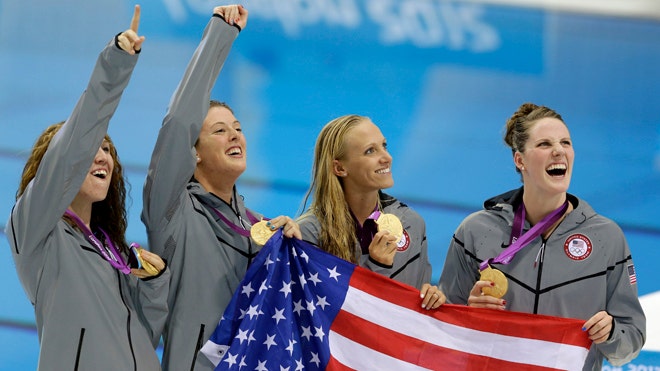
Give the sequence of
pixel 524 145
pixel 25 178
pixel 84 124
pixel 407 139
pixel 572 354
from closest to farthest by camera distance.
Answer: pixel 84 124 → pixel 25 178 → pixel 572 354 → pixel 524 145 → pixel 407 139

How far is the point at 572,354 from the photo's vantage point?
323cm

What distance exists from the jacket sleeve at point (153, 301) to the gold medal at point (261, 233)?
0.33m

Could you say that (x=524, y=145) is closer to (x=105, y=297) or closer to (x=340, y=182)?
(x=340, y=182)

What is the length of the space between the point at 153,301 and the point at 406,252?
0.93 m

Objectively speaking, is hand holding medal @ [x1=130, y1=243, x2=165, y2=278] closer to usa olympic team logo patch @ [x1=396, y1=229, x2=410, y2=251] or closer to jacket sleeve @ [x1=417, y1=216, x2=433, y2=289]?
usa olympic team logo patch @ [x1=396, y1=229, x2=410, y2=251]

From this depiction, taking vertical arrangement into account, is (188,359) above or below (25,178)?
below

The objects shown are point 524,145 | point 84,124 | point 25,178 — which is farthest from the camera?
point 524,145

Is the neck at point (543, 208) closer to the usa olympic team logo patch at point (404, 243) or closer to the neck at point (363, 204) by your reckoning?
the usa olympic team logo patch at point (404, 243)

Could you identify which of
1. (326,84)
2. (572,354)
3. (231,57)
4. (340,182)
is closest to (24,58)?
(231,57)

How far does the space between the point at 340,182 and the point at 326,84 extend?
2421 mm

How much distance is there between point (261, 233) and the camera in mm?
3254

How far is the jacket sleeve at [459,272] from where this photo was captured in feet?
11.4

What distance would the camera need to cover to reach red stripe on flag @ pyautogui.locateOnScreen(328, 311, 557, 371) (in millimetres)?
3299

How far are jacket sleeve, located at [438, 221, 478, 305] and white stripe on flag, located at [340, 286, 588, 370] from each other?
0.23 m
